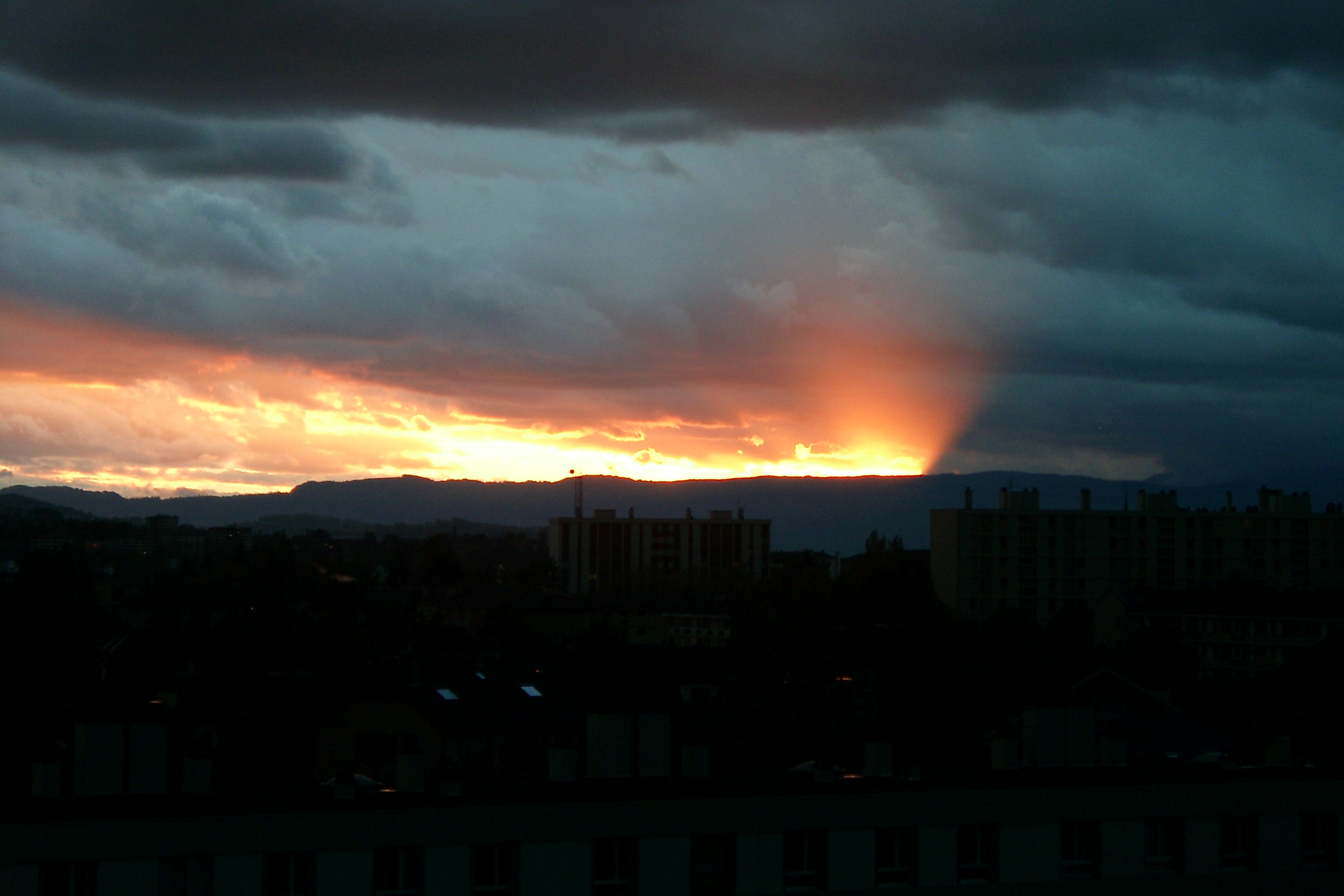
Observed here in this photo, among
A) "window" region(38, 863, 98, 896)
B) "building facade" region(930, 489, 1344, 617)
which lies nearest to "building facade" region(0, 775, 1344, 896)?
"window" region(38, 863, 98, 896)

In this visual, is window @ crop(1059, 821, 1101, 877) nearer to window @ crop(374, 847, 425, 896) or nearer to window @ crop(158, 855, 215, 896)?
window @ crop(374, 847, 425, 896)

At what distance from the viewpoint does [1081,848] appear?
20438mm

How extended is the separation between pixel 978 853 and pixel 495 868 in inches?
266

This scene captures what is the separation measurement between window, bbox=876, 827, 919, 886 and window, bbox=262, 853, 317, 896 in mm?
7479

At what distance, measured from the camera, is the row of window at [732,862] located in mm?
17406

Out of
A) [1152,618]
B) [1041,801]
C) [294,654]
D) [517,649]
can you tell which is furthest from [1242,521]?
[1041,801]

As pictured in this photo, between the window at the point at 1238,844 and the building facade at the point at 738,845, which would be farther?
the window at the point at 1238,844

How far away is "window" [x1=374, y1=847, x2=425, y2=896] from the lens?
17.8 metres

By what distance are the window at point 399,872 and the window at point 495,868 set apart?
0.69 m

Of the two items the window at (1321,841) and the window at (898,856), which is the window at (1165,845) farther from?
the window at (898,856)

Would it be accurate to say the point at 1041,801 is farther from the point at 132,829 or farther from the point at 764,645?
the point at 764,645

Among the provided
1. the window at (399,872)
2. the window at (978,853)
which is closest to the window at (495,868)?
the window at (399,872)

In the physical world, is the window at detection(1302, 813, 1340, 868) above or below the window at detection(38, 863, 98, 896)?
below

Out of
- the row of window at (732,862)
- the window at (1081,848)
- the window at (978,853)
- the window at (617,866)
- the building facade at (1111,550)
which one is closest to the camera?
the row of window at (732,862)
